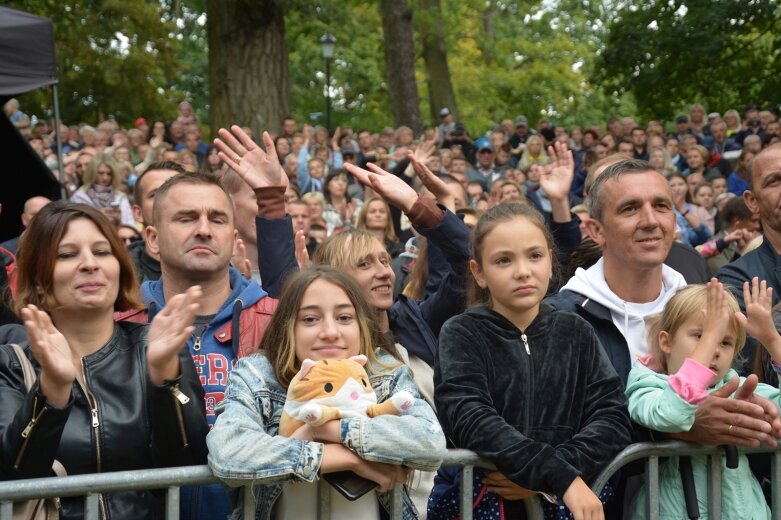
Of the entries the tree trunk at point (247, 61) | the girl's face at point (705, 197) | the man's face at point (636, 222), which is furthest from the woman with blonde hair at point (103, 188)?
the man's face at point (636, 222)

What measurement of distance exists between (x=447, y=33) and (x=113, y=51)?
9.89 metres

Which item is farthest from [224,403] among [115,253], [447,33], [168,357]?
[447,33]

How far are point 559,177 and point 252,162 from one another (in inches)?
60.7

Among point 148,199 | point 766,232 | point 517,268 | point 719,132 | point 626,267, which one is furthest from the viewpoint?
point 719,132

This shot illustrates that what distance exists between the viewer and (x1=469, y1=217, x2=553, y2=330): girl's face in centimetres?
405

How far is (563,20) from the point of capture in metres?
48.6

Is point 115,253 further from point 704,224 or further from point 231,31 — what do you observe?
point 231,31

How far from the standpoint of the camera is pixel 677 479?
13.6 feet

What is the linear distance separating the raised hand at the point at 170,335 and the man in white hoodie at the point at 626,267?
171 centimetres

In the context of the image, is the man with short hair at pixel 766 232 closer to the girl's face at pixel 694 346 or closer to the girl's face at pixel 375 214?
the girl's face at pixel 694 346

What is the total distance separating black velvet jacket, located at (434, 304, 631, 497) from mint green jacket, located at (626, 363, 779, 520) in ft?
0.30

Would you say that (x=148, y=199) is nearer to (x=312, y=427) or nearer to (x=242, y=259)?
(x=242, y=259)

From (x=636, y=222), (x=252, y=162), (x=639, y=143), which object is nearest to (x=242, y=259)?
(x=252, y=162)

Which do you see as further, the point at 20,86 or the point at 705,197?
the point at 705,197
